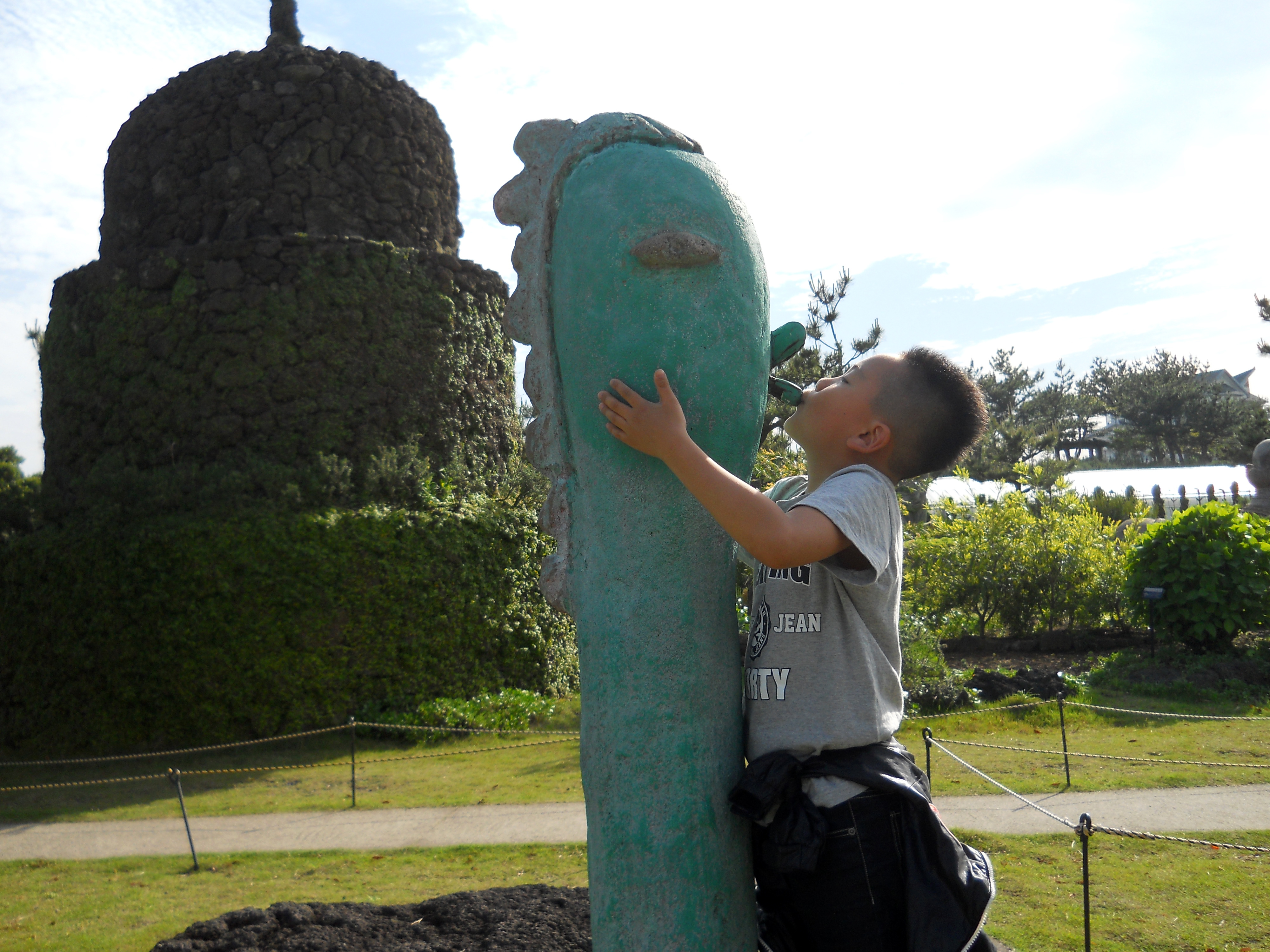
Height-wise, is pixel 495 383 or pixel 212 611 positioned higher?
pixel 495 383

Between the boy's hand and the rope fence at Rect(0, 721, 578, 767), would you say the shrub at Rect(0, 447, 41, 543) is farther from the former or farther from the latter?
the boy's hand

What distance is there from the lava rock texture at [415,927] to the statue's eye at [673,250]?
243 centimetres

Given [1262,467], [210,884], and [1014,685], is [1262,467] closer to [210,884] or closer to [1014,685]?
[1014,685]

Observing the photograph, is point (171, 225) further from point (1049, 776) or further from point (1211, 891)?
point (1211, 891)

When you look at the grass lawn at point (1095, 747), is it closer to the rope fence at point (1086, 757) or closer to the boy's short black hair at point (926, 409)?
the rope fence at point (1086, 757)

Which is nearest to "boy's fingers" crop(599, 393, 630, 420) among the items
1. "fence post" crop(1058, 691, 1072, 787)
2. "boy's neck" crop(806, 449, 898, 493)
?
"boy's neck" crop(806, 449, 898, 493)

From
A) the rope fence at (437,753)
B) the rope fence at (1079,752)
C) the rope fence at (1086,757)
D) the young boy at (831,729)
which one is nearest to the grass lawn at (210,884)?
the rope fence at (437,753)

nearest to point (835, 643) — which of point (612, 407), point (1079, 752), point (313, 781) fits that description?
point (612, 407)

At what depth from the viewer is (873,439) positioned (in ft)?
6.01

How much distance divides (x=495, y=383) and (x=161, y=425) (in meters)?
3.74

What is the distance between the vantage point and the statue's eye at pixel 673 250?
5.36ft

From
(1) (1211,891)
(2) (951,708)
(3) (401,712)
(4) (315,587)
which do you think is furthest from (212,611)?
(1) (1211,891)

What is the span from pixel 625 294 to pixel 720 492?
0.43 m

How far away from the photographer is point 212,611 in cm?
841
